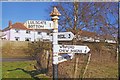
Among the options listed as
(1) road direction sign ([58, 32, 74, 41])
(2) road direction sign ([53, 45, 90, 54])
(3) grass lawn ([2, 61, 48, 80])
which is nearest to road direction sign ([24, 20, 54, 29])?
(1) road direction sign ([58, 32, 74, 41])

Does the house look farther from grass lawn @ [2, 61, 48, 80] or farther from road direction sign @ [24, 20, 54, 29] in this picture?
grass lawn @ [2, 61, 48, 80]

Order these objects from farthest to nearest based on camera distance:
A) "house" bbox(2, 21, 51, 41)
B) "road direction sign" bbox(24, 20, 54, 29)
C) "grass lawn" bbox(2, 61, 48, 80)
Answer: "grass lawn" bbox(2, 61, 48, 80) < "house" bbox(2, 21, 51, 41) < "road direction sign" bbox(24, 20, 54, 29)

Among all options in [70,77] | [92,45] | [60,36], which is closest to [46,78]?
[70,77]

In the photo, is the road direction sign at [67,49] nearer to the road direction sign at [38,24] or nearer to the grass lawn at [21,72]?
the road direction sign at [38,24]

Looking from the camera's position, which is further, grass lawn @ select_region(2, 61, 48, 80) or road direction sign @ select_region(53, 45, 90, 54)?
grass lawn @ select_region(2, 61, 48, 80)

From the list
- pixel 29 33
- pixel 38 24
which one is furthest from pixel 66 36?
pixel 29 33

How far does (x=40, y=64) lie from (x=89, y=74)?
6.92ft

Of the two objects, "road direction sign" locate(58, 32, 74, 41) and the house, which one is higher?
the house

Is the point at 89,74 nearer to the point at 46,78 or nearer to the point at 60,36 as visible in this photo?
the point at 46,78

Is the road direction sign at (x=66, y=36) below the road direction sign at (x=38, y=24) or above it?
below

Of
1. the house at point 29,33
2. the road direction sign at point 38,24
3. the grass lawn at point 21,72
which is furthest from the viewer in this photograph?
the grass lawn at point 21,72

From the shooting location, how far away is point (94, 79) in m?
5.17

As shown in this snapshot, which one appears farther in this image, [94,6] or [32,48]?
[32,48]

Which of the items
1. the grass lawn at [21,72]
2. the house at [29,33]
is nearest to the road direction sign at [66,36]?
the house at [29,33]
